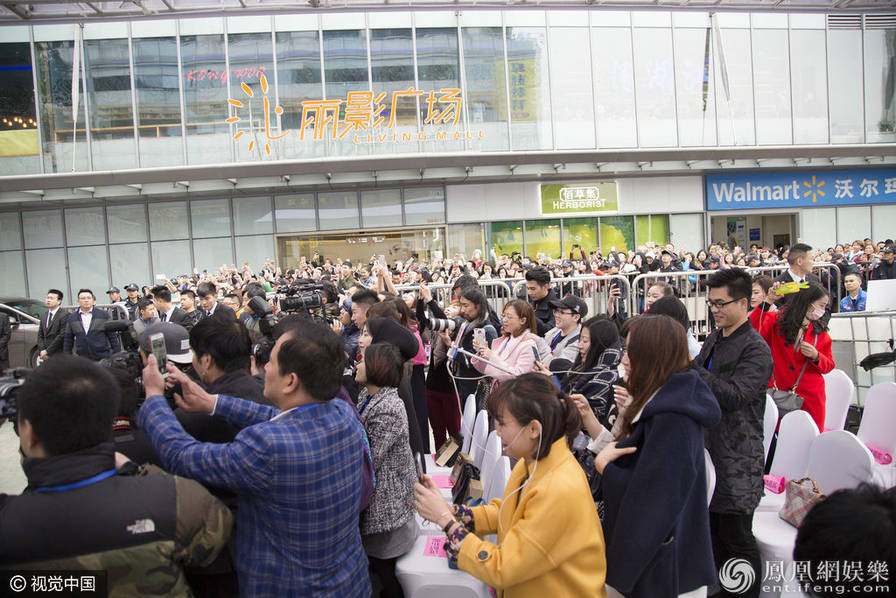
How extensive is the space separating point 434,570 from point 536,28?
59.7 feet

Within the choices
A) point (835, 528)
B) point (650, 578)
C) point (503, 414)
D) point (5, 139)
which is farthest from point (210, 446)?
point (5, 139)

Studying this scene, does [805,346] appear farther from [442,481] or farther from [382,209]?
[382,209]

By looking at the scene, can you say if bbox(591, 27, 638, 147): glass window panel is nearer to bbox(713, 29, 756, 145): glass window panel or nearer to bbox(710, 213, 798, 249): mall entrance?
bbox(713, 29, 756, 145): glass window panel

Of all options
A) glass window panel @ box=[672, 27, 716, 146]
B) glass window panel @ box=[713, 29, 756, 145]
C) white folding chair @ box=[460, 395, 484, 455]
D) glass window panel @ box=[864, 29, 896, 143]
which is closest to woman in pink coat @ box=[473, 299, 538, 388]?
white folding chair @ box=[460, 395, 484, 455]

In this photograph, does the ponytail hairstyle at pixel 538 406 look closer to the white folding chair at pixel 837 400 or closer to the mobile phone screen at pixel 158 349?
the mobile phone screen at pixel 158 349

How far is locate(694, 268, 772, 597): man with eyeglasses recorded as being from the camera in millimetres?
2559

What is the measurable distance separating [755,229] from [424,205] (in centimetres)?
1359

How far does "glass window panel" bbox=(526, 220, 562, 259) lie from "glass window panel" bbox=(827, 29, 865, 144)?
10.5m

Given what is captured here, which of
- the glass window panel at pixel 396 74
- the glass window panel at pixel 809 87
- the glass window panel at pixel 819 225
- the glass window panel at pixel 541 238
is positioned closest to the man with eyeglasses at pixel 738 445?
the glass window panel at pixel 396 74

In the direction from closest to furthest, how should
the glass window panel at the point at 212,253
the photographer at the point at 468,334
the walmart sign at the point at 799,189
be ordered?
the photographer at the point at 468,334 → the glass window panel at the point at 212,253 → the walmart sign at the point at 799,189

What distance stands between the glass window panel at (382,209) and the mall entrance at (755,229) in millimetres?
12077

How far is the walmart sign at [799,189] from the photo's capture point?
19672mm

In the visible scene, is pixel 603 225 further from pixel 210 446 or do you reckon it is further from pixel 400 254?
pixel 210 446

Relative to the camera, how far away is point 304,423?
72.4 inches
